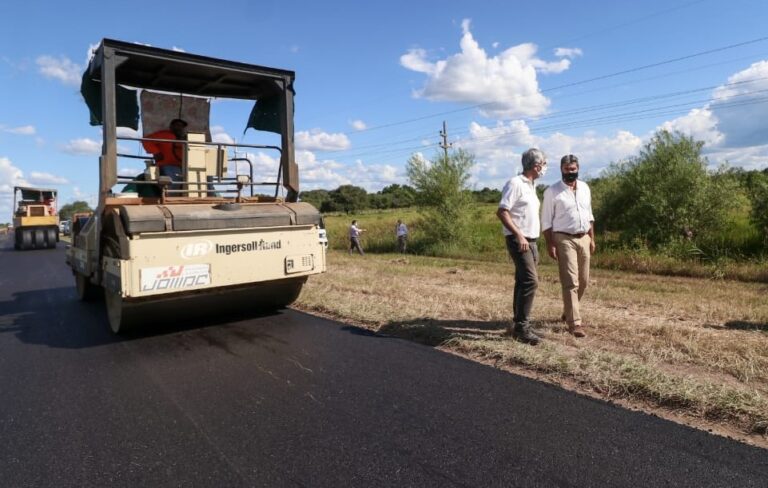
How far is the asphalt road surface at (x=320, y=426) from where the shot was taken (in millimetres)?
2582

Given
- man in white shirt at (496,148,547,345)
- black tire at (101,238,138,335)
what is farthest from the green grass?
black tire at (101,238,138,335)

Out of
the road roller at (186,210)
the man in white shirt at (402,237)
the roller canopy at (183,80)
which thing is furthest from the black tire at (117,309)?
the man in white shirt at (402,237)

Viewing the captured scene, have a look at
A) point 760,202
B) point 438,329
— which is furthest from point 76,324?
point 760,202

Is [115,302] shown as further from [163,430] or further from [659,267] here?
[659,267]

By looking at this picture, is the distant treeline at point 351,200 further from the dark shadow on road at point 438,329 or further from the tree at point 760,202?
the dark shadow on road at point 438,329

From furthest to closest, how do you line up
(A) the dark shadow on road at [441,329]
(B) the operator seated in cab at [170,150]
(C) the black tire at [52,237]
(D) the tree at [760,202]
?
(C) the black tire at [52,237]
(D) the tree at [760,202]
(B) the operator seated in cab at [170,150]
(A) the dark shadow on road at [441,329]

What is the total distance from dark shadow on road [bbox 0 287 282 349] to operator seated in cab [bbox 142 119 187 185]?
185 cm

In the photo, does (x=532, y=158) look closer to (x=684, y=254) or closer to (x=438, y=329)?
(x=438, y=329)

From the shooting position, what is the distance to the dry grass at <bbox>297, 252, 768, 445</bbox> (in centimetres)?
334

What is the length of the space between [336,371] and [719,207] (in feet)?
58.9

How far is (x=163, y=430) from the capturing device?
3.18 m

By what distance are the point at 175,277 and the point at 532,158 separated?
3.67m

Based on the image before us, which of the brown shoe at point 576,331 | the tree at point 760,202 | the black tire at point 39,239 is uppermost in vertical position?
the tree at point 760,202

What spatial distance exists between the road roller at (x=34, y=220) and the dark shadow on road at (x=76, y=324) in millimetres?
19696
